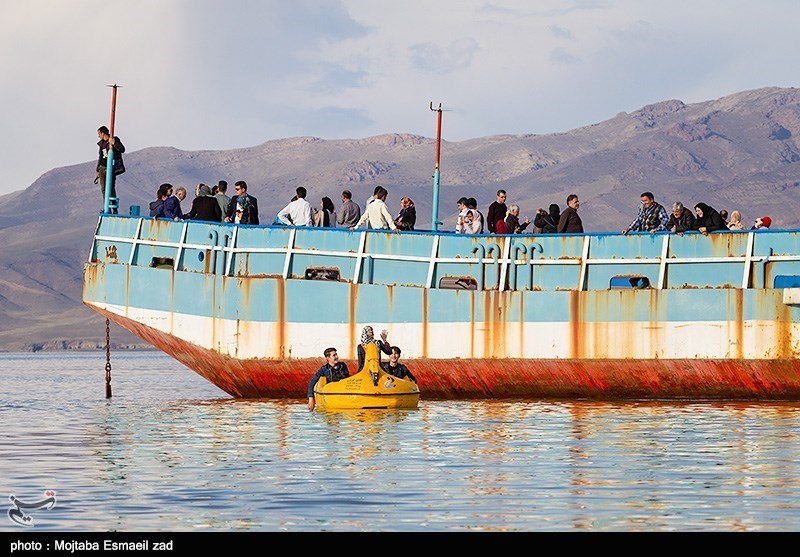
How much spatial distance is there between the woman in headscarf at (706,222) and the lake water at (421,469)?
3.94 metres

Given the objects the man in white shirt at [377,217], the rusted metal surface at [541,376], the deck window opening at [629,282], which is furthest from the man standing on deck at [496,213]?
the rusted metal surface at [541,376]

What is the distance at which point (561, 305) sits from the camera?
3572cm

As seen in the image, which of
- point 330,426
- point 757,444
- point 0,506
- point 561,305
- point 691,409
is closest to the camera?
point 0,506

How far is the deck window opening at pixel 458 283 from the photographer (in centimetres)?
3675

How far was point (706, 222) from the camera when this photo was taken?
35062 mm

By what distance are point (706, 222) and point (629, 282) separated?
2.53 meters

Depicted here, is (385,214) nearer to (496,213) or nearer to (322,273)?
(322,273)

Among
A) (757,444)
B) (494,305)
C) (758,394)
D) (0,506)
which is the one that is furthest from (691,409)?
(0,506)

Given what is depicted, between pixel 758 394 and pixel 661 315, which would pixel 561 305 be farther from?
pixel 758 394

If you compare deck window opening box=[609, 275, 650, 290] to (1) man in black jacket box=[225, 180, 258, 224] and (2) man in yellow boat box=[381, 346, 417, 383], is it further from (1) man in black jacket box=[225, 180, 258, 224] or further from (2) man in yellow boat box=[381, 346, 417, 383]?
(1) man in black jacket box=[225, 180, 258, 224]

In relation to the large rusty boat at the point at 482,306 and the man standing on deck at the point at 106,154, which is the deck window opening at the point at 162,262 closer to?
the large rusty boat at the point at 482,306

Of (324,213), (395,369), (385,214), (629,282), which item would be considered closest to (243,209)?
(324,213)

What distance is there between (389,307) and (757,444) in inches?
505
